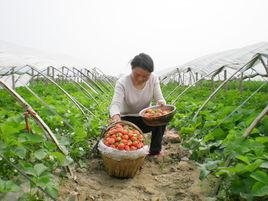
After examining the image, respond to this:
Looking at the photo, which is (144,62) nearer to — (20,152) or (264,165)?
(20,152)

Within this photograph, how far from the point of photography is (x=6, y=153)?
2.88m

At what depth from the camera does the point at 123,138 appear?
3916 mm

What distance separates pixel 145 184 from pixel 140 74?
1329mm

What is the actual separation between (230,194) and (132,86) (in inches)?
86.9

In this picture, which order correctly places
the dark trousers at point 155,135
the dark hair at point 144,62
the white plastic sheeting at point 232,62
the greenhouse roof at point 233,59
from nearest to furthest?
the dark hair at point 144,62
the dark trousers at point 155,135
the white plastic sheeting at point 232,62
the greenhouse roof at point 233,59

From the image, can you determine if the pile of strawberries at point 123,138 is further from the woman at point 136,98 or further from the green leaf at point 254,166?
the green leaf at point 254,166

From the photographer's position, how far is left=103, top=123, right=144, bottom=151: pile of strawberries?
3865 millimetres

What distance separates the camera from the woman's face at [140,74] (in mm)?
4246

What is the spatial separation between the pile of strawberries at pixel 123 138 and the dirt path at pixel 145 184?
0.42 metres

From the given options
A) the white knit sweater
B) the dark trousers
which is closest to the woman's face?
the white knit sweater

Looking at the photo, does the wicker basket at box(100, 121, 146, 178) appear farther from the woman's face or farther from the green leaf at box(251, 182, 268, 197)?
the green leaf at box(251, 182, 268, 197)

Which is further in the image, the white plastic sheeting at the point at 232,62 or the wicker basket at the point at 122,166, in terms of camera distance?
the white plastic sheeting at the point at 232,62

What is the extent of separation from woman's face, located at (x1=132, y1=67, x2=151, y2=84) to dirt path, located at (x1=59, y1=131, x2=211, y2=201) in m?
1.13

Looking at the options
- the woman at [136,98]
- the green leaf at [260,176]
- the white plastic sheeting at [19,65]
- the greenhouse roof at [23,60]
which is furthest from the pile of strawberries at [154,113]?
the greenhouse roof at [23,60]
